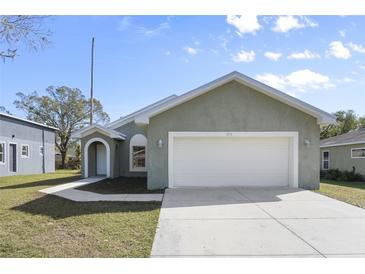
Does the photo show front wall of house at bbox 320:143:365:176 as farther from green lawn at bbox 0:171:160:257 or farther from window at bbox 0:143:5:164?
window at bbox 0:143:5:164

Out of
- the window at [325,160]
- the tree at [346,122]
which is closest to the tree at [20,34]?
the window at [325,160]

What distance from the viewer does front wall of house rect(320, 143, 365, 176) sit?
2109 cm

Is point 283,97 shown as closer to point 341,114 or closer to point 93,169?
point 93,169

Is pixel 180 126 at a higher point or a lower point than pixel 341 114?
lower

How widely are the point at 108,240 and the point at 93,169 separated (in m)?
14.2

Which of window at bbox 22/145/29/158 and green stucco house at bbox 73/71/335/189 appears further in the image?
window at bbox 22/145/29/158

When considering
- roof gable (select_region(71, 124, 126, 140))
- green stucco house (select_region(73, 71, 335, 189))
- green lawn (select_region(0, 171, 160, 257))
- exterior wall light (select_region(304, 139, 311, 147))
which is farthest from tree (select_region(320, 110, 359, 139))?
green lawn (select_region(0, 171, 160, 257))

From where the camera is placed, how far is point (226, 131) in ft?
40.3

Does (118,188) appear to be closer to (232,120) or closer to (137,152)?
(232,120)

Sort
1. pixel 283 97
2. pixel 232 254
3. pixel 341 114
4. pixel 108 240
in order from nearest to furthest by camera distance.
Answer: pixel 232 254
pixel 108 240
pixel 283 97
pixel 341 114

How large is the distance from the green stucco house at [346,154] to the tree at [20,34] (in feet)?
67.2

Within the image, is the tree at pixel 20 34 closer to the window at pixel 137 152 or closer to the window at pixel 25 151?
the window at pixel 137 152

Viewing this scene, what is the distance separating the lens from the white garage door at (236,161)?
12.6m
